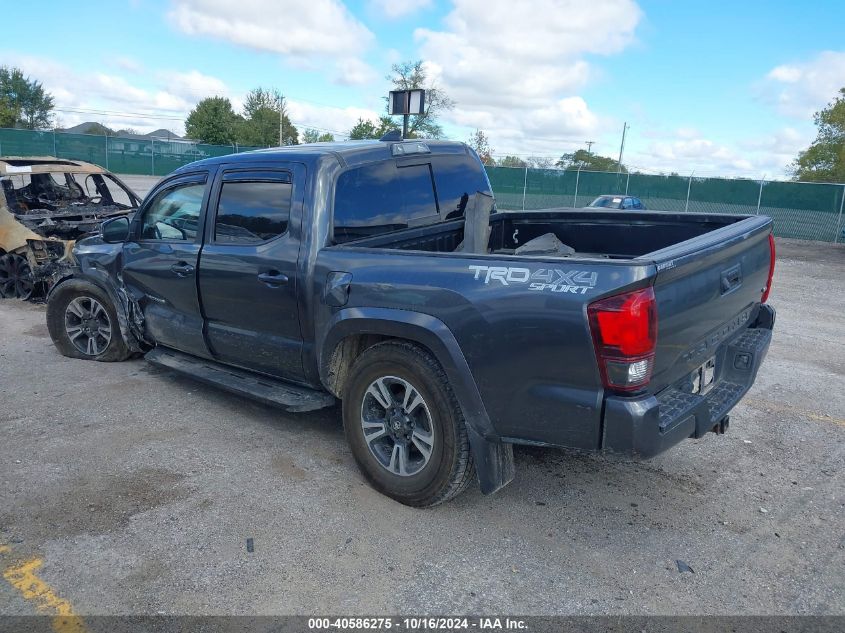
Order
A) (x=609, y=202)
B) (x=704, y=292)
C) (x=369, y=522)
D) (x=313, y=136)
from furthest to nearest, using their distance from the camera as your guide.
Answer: (x=313, y=136)
(x=609, y=202)
(x=369, y=522)
(x=704, y=292)

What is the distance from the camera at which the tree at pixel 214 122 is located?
66.1 m

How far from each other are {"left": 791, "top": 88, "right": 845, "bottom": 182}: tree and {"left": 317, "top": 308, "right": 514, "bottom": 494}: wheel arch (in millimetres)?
37770

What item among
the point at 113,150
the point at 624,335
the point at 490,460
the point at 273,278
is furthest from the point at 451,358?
the point at 113,150

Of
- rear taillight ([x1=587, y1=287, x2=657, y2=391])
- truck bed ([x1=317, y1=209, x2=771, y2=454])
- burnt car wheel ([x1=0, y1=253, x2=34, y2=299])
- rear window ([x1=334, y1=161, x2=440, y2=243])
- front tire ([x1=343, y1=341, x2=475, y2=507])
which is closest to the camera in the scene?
rear taillight ([x1=587, y1=287, x2=657, y2=391])

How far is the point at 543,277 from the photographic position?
2895 mm

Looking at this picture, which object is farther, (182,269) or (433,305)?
(182,269)

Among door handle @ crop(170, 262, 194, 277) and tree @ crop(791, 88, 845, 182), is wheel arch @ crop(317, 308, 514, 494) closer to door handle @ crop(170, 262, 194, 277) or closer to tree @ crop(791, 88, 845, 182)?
door handle @ crop(170, 262, 194, 277)

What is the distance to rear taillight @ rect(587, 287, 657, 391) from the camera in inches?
107

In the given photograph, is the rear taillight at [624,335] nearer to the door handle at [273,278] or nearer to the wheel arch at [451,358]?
the wheel arch at [451,358]

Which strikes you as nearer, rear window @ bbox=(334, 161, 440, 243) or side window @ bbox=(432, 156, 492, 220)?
rear window @ bbox=(334, 161, 440, 243)

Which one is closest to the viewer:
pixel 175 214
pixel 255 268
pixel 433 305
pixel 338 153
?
pixel 433 305

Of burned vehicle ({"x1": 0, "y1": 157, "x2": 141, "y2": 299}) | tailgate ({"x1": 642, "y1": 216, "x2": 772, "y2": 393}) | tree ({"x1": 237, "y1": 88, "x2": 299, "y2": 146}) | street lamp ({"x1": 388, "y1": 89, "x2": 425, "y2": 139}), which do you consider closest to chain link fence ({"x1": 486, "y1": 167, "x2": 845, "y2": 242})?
street lamp ({"x1": 388, "y1": 89, "x2": 425, "y2": 139})

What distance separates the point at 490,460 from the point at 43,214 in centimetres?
800

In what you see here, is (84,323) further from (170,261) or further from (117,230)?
(170,261)
